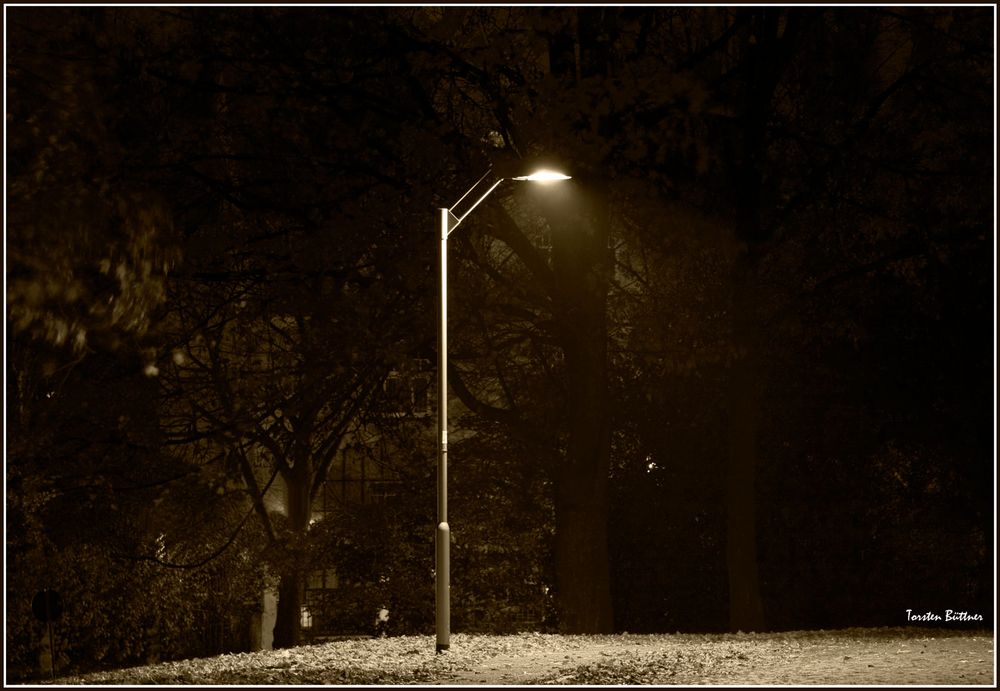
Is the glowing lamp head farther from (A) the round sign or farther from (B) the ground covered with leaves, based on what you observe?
(A) the round sign

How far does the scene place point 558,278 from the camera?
21.0 metres

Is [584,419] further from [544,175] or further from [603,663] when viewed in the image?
[603,663]

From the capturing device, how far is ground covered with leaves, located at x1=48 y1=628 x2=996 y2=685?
41.7 ft

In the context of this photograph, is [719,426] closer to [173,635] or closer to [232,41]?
[173,635]

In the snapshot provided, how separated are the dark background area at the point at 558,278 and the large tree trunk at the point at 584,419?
0.15 feet

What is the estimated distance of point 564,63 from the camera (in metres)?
20.2

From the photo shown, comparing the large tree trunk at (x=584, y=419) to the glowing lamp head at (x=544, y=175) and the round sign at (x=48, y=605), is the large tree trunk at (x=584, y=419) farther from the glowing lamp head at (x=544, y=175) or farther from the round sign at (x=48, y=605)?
the round sign at (x=48, y=605)

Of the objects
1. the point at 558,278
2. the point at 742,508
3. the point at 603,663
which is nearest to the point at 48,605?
the point at 558,278

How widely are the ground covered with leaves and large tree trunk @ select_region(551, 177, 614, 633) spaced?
9.55 ft

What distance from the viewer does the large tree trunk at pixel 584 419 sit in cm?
2073

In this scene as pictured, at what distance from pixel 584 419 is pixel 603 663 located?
7.27m

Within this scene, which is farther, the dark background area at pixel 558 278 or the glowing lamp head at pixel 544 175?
the dark background area at pixel 558 278

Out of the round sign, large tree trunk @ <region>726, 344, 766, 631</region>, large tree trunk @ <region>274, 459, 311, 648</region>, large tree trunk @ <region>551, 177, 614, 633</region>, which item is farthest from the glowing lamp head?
large tree trunk @ <region>274, 459, 311, 648</region>

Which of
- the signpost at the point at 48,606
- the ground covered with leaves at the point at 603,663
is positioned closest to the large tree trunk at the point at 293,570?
the signpost at the point at 48,606
